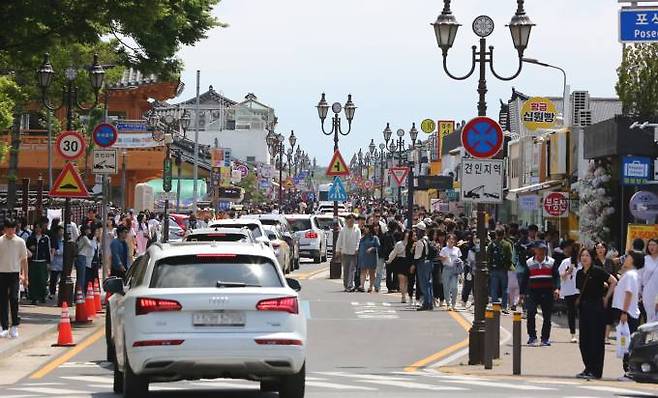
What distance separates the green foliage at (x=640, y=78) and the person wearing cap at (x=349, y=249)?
12.5 m

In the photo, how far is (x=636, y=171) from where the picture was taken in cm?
3916

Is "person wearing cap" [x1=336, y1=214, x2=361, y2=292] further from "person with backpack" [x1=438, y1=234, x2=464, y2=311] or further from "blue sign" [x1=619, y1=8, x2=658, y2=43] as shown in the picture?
"blue sign" [x1=619, y1=8, x2=658, y2=43]

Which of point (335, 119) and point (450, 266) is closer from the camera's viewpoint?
point (450, 266)

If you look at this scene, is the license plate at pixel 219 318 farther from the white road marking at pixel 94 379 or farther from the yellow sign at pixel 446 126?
the yellow sign at pixel 446 126

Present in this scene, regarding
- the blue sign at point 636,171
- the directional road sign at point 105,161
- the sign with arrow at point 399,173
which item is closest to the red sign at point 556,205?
the sign with arrow at point 399,173

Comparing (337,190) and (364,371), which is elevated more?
(337,190)

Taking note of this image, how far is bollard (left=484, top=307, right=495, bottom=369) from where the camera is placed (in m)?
19.9

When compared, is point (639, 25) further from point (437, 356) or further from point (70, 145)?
point (70, 145)

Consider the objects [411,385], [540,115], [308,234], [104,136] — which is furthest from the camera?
[540,115]

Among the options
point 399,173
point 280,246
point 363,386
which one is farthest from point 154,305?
point 399,173

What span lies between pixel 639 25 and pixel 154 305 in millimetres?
10237

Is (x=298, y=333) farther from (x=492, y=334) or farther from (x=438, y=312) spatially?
(x=438, y=312)

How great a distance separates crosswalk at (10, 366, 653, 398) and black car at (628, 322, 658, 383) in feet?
0.69

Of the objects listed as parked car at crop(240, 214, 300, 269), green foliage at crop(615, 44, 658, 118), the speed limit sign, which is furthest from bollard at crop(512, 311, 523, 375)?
green foliage at crop(615, 44, 658, 118)
